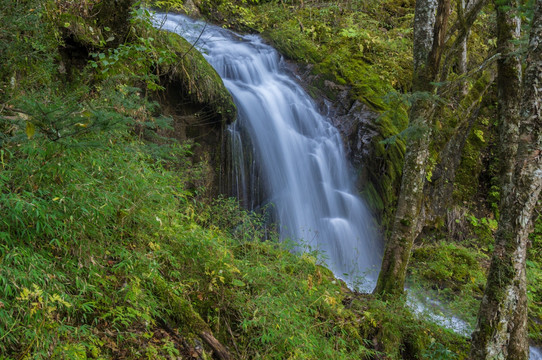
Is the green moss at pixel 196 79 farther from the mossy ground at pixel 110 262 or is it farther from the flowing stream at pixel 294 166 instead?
the mossy ground at pixel 110 262

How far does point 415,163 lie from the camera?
16.9ft

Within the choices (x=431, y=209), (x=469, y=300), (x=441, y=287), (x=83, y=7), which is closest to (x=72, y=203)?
(x=83, y=7)

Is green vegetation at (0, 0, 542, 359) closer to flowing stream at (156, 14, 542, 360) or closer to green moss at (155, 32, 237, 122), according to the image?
green moss at (155, 32, 237, 122)

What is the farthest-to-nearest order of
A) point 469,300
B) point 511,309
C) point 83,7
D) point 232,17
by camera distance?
point 232,17
point 469,300
point 83,7
point 511,309

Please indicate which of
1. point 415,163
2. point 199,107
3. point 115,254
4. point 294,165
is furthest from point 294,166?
point 115,254

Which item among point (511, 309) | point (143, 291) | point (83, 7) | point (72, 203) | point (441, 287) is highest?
point (83, 7)

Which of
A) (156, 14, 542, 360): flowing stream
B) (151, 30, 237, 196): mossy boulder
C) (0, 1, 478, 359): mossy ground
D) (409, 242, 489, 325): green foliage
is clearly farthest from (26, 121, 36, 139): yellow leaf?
(409, 242, 489, 325): green foliage

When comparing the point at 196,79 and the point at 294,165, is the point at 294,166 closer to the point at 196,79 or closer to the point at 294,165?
the point at 294,165

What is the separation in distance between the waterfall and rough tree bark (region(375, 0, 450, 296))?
2178mm

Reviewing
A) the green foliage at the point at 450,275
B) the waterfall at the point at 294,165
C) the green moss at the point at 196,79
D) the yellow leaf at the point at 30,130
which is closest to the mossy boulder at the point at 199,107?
the green moss at the point at 196,79

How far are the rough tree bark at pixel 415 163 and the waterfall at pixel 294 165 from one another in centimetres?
218

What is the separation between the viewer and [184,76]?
657 centimetres

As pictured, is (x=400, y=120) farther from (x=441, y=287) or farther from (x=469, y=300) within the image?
(x=469, y=300)

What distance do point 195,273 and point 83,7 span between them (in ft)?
13.3
